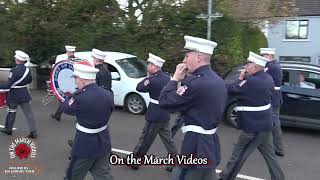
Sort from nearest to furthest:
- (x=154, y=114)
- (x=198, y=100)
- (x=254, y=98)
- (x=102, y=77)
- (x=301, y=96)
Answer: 1. (x=198, y=100)
2. (x=254, y=98)
3. (x=154, y=114)
4. (x=102, y=77)
5. (x=301, y=96)

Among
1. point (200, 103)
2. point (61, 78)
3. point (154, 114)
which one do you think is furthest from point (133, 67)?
point (200, 103)

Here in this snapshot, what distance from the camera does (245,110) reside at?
243 inches

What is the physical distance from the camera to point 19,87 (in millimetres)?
9008

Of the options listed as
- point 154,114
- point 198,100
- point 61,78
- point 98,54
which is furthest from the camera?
point 61,78

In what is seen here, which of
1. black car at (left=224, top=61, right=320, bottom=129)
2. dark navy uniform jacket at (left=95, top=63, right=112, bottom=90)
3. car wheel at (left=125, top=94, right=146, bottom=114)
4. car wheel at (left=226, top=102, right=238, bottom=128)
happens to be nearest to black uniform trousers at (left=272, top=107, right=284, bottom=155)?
black car at (left=224, top=61, right=320, bottom=129)

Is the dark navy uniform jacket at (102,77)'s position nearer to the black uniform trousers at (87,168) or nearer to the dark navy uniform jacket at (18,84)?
the dark navy uniform jacket at (18,84)

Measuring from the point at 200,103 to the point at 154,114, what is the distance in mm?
2628

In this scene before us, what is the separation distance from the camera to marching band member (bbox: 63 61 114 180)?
512cm

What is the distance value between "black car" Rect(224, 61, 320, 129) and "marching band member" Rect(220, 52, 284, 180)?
3.80 meters

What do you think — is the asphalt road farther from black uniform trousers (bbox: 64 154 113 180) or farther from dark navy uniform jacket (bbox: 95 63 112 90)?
black uniform trousers (bbox: 64 154 113 180)

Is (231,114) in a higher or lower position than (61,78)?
lower

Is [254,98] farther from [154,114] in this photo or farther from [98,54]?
[98,54]

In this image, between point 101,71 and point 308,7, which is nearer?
point 101,71

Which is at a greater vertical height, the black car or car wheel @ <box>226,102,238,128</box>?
the black car
